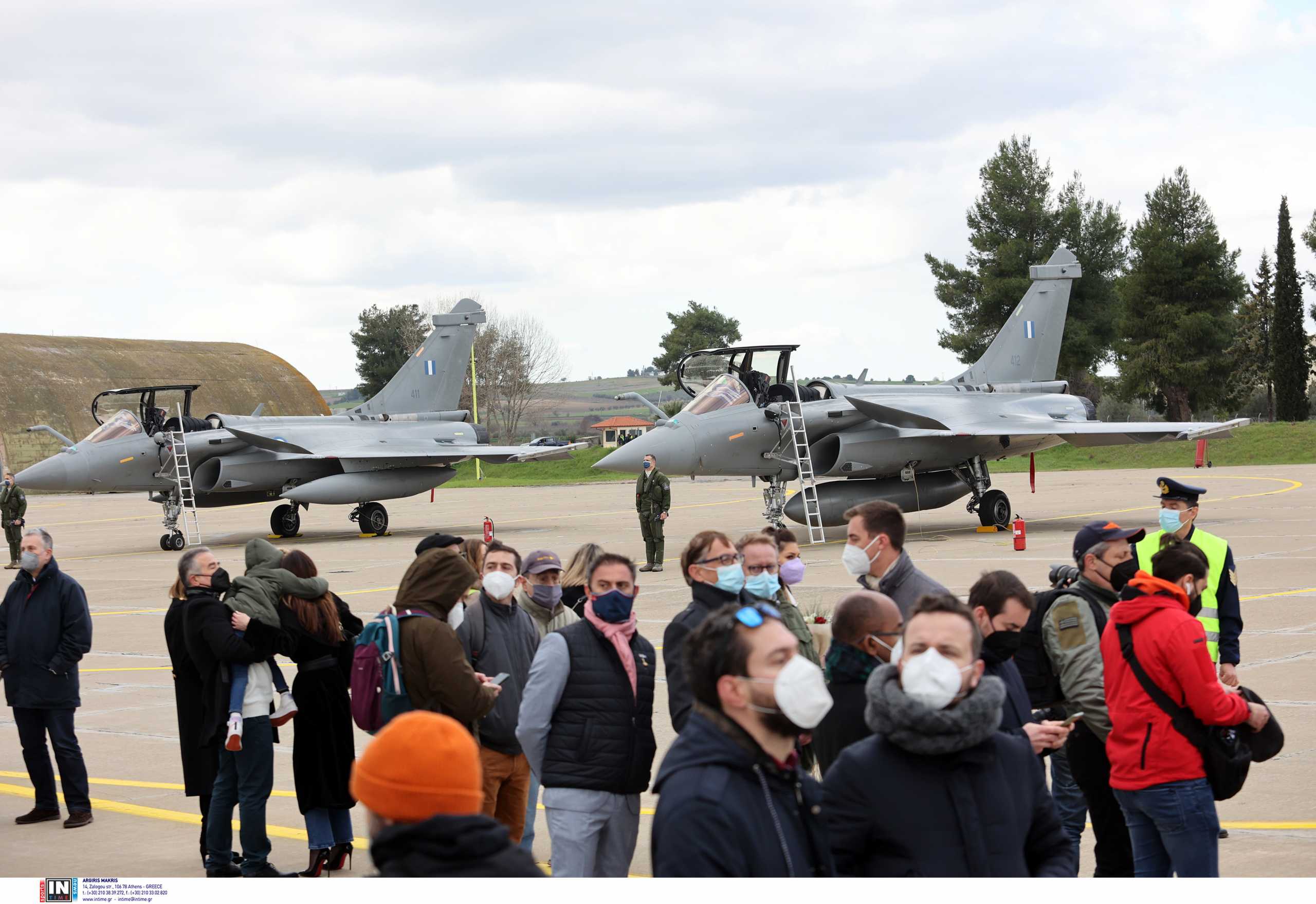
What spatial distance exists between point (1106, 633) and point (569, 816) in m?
2.24

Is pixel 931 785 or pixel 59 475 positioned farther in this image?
pixel 59 475

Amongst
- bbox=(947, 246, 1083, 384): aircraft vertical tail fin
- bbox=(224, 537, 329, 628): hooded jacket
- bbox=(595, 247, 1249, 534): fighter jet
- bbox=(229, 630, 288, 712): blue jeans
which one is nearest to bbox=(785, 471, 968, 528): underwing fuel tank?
bbox=(595, 247, 1249, 534): fighter jet

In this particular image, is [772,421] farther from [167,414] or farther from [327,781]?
[327,781]

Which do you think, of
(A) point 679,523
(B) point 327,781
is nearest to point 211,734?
(B) point 327,781

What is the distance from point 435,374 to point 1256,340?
50383 millimetres

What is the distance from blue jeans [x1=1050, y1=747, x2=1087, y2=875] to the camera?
5.88 metres

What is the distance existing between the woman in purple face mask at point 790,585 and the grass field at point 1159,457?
3745 centimetres

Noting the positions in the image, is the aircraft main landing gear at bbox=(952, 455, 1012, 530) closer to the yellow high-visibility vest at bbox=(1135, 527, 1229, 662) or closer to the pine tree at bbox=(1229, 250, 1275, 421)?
the yellow high-visibility vest at bbox=(1135, 527, 1229, 662)

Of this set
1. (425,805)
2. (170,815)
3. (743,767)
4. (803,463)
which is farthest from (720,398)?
(425,805)

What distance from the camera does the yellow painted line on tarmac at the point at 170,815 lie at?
6.98m

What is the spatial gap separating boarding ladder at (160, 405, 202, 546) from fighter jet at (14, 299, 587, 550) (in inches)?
1.3

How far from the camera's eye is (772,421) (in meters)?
22.4

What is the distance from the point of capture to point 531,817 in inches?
253
